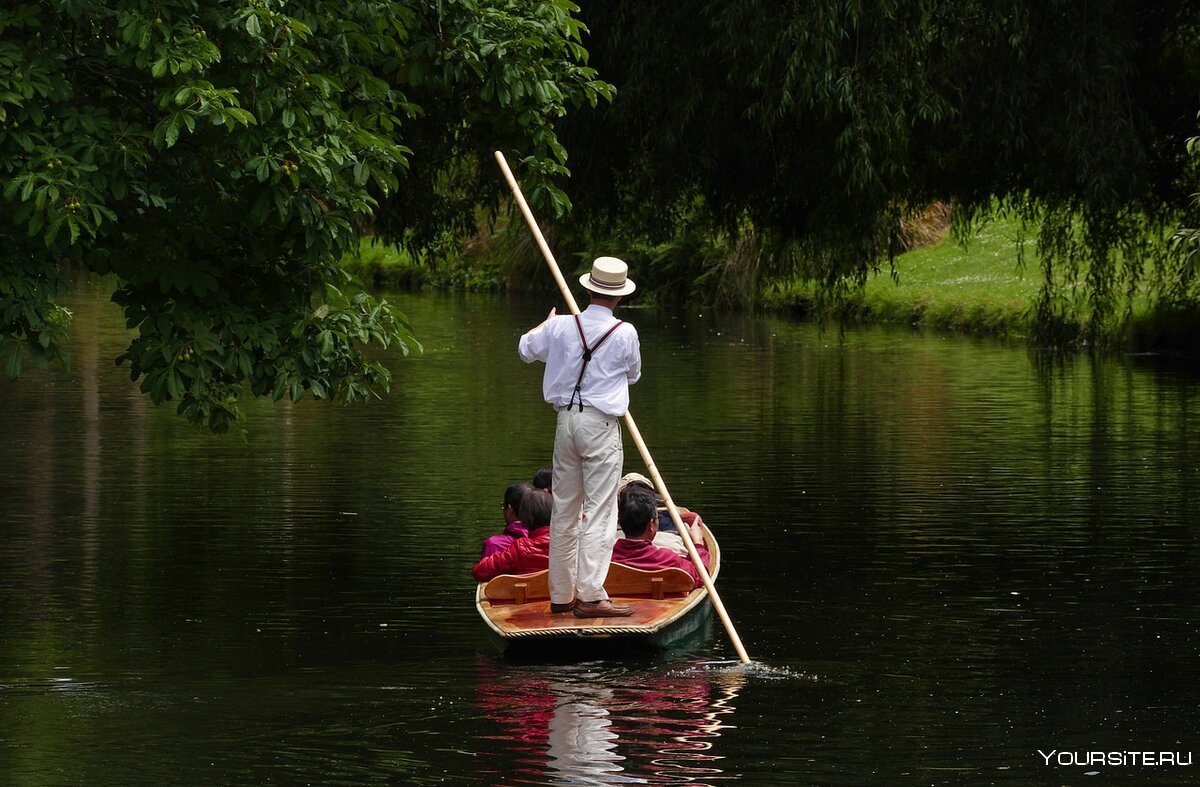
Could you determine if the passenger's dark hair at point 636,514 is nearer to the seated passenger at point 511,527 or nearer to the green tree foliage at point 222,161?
the seated passenger at point 511,527

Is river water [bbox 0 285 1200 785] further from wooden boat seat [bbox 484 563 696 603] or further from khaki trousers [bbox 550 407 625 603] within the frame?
khaki trousers [bbox 550 407 625 603]

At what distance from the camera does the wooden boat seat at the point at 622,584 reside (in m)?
11.8

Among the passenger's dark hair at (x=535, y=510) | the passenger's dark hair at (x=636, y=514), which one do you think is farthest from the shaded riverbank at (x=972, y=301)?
the passenger's dark hair at (x=636, y=514)

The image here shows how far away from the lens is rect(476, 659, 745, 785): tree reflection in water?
28.4 ft

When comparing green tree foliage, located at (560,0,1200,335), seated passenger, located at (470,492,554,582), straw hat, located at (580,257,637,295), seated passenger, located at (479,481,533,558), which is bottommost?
seated passenger, located at (470,492,554,582)

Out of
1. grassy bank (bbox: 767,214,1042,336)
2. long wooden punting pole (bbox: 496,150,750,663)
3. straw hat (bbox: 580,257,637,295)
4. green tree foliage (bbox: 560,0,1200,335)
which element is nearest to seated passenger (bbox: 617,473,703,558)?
long wooden punting pole (bbox: 496,150,750,663)

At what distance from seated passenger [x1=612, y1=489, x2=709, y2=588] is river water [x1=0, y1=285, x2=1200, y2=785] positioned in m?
0.45

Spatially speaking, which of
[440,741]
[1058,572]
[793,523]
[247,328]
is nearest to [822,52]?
[793,523]

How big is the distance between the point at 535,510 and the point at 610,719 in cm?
317

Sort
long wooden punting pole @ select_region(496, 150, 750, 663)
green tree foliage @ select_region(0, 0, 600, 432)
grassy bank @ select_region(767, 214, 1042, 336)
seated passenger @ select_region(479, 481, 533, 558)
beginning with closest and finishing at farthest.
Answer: green tree foliage @ select_region(0, 0, 600, 432)
long wooden punting pole @ select_region(496, 150, 750, 663)
seated passenger @ select_region(479, 481, 533, 558)
grassy bank @ select_region(767, 214, 1042, 336)

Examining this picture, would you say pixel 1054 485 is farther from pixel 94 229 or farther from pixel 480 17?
pixel 94 229

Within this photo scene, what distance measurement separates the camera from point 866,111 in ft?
54.1

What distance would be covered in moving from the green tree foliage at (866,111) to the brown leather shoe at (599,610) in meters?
6.02

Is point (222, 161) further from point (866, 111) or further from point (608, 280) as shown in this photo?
point (866, 111)
